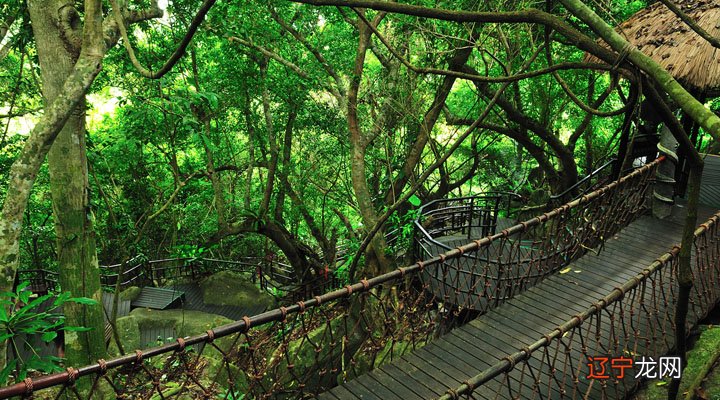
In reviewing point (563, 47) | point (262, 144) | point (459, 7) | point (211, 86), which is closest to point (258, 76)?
point (211, 86)

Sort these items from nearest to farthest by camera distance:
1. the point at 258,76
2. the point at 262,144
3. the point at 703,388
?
the point at 703,388 < the point at 258,76 < the point at 262,144

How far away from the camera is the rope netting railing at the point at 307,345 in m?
3.62

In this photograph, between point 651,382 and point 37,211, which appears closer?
point 651,382

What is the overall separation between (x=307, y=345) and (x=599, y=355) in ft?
17.7

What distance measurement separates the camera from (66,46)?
16.5 feet

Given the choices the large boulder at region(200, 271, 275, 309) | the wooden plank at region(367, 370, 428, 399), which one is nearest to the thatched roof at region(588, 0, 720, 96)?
the wooden plank at region(367, 370, 428, 399)

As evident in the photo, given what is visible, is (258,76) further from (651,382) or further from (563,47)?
(651,382)

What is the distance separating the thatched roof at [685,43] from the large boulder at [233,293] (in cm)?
1041

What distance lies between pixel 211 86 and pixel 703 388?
1000 cm

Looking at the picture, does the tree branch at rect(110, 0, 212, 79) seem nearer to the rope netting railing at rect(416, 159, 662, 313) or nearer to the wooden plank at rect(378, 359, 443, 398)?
the wooden plank at rect(378, 359, 443, 398)

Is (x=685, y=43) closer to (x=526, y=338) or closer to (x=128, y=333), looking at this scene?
(x=526, y=338)

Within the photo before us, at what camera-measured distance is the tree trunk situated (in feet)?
16.5

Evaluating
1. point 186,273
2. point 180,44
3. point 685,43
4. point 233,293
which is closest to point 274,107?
point 233,293

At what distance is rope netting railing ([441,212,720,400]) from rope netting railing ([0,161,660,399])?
1.13 metres
